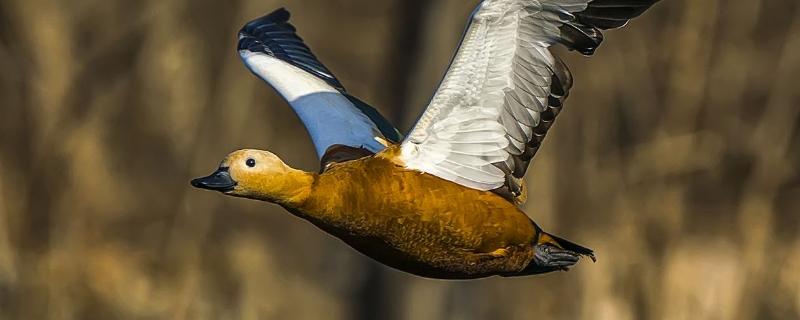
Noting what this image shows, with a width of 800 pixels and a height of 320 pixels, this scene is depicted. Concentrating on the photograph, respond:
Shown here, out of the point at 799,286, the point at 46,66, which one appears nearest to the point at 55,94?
the point at 46,66

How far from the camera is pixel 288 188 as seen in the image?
4.89 meters

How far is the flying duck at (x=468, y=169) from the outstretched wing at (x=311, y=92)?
0.41 metres

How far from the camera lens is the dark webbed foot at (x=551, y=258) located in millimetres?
5324

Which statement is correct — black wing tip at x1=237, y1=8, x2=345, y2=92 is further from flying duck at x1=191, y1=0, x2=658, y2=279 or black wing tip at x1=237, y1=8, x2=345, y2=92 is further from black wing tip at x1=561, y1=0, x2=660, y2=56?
black wing tip at x1=561, y1=0, x2=660, y2=56

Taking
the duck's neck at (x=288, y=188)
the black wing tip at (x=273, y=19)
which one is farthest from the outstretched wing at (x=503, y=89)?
the black wing tip at (x=273, y=19)

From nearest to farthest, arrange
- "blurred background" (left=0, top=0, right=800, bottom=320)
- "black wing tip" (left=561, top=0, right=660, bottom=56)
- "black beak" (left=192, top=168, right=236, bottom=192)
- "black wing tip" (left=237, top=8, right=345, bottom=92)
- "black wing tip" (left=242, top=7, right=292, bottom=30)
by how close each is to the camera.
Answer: "black beak" (left=192, top=168, right=236, bottom=192)
"black wing tip" (left=561, top=0, right=660, bottom=56)
"black wing tip" (left=237, top=8, right=345, bottom=92)
"black wing tip" (left=242, top=7, right=292, bottom=30)
"blurred background" (left=0, top=0, right=800, bottom=320)

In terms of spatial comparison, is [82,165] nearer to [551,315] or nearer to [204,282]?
[204,282]

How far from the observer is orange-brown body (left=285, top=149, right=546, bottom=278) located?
4.95 metres

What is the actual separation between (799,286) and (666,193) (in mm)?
734

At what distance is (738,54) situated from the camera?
850cm

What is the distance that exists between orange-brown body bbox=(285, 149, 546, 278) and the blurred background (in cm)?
305

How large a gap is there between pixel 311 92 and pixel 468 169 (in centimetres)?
104

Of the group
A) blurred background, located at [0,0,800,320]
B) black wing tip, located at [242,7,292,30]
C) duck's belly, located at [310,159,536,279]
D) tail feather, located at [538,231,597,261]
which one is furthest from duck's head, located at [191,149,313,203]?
blurred background, located at [0,0,800,320]

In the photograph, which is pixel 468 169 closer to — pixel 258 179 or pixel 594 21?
pixel 594 21
